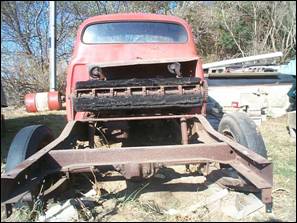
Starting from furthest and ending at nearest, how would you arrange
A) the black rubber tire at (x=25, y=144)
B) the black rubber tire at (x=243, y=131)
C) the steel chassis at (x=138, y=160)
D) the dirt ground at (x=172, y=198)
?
1. the black rubber tire at (x=243, y=131)
2. the black rubber tire at (x=25, y=144)
3. the dirt ground at (x=172, y=198)
4. the steel chassis at (x=138, y=160)

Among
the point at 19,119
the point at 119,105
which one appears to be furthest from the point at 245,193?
the point at 19,119

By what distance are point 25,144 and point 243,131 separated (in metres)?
2.24

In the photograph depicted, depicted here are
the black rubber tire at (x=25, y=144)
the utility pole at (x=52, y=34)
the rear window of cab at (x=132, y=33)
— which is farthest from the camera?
the utility pole at (x=52, y=34)

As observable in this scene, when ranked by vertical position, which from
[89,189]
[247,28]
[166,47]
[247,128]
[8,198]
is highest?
[247,28]

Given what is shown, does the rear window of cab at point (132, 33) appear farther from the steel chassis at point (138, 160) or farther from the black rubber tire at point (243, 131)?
the steel chassis at point (138, 160)

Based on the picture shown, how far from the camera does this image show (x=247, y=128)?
4.46m

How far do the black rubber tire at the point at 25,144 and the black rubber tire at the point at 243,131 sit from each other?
2063 mm

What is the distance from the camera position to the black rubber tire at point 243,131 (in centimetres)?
427

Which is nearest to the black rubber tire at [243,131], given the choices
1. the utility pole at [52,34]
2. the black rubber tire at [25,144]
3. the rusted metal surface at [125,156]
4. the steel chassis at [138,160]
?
the steel chassis at [138,160]

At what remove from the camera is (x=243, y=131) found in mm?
4434

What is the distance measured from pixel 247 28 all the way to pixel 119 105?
553 inches

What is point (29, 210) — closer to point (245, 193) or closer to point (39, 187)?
point (39, 187)

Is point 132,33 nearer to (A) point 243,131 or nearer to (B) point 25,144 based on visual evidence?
(A) point 243,131

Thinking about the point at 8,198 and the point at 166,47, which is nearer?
the point at 8,198
